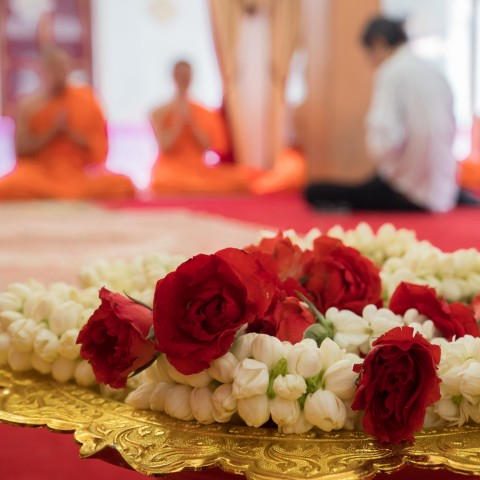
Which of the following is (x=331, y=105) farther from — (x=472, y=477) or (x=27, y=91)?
(x=472, y=477)

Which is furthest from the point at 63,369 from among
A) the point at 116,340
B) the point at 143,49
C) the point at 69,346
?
the point at 143,49

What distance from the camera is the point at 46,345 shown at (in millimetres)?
852

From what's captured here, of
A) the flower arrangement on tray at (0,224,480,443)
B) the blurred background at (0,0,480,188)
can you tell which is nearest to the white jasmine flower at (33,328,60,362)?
the flower arrangement on tray at (0,224,480,443)

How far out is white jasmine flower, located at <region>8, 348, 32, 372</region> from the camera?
2.87 feet

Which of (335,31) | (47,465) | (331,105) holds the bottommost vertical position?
(47,465)

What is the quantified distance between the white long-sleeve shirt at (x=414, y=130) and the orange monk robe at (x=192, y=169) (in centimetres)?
198

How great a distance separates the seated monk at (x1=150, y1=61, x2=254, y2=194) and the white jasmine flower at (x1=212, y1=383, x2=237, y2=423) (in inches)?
228

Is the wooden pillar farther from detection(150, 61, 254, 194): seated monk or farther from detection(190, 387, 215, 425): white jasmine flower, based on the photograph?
detection(190, 387, 215, 425): white jasmine flower

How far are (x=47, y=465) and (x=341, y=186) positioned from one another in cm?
396

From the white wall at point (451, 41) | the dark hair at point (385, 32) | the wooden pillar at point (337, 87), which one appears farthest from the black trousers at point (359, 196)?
the white wall at point (451, 41)

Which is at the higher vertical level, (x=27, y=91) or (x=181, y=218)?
(x=27, y=91)

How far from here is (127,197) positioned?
20.1 ft

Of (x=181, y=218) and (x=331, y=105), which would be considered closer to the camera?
(x=181, y=218)

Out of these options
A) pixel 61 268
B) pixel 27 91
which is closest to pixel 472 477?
pixel 61 268
